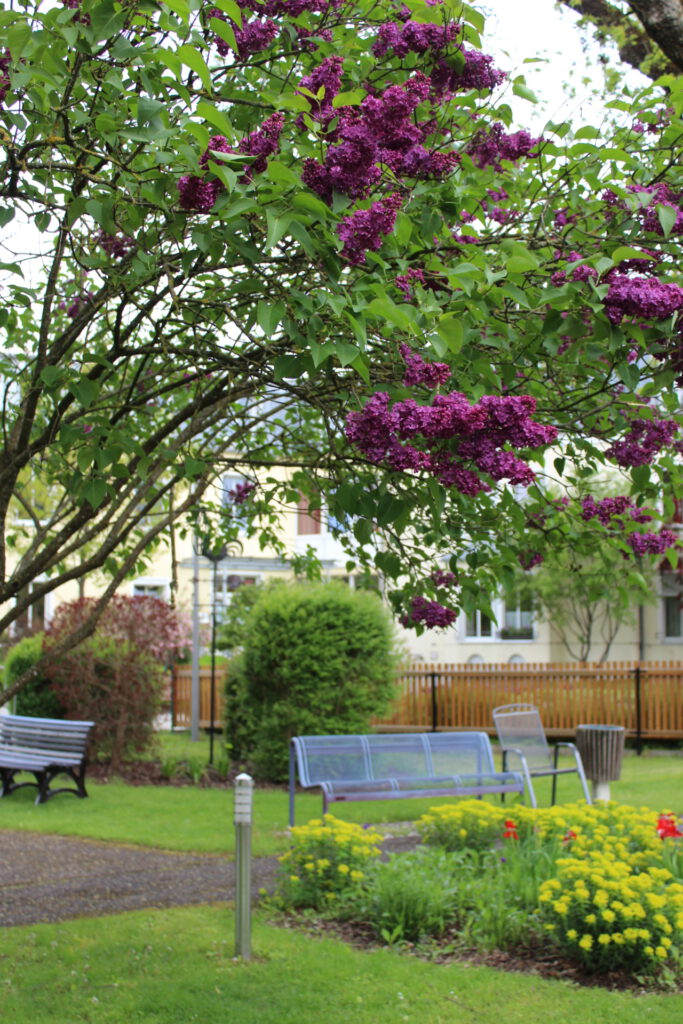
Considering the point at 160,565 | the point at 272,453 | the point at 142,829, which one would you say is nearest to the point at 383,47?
the point at 272,453

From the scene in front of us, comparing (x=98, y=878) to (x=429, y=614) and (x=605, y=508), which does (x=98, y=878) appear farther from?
(x=605, y=508)

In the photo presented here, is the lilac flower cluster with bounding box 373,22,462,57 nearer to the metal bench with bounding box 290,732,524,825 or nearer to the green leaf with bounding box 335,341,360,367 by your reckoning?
the green leaf with bounding box 335,341,360,367

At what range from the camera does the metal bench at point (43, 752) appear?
11.0m

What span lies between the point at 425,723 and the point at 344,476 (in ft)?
47.1

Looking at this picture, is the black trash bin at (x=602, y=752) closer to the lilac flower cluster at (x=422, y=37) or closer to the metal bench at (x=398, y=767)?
the metal bench at (x=398, y=767)

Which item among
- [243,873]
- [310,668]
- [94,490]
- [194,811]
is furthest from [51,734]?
[94,490]

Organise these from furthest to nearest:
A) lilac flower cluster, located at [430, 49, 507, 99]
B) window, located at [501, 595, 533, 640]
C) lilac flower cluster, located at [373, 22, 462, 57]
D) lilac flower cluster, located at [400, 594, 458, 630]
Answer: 1. window, located at [501, 595, 533, 640]
2. lilac flower cluster, located at [400, 594, 458, 630]
3. lilac flower cluster, located at [430, 49, 507, 99]
4. lilac flower cluster, located at [373, 22, 462, 57]

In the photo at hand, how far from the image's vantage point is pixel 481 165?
13.7 ft

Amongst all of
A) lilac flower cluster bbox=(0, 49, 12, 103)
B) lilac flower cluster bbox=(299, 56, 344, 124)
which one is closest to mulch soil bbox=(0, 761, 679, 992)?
lilac flower cluster bbox=(299, 56, 344, 124)

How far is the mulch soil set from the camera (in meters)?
5.50

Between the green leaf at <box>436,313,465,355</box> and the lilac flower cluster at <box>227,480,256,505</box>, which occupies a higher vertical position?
the green leaf at <box>436,313,465,355</box>

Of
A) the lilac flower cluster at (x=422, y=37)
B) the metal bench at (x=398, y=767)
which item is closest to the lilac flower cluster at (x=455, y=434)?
the lilac flower cluster at (x=422, y=37)

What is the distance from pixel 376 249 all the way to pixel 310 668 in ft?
32.7

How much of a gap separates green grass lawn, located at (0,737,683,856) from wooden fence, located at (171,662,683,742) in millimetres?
3886
